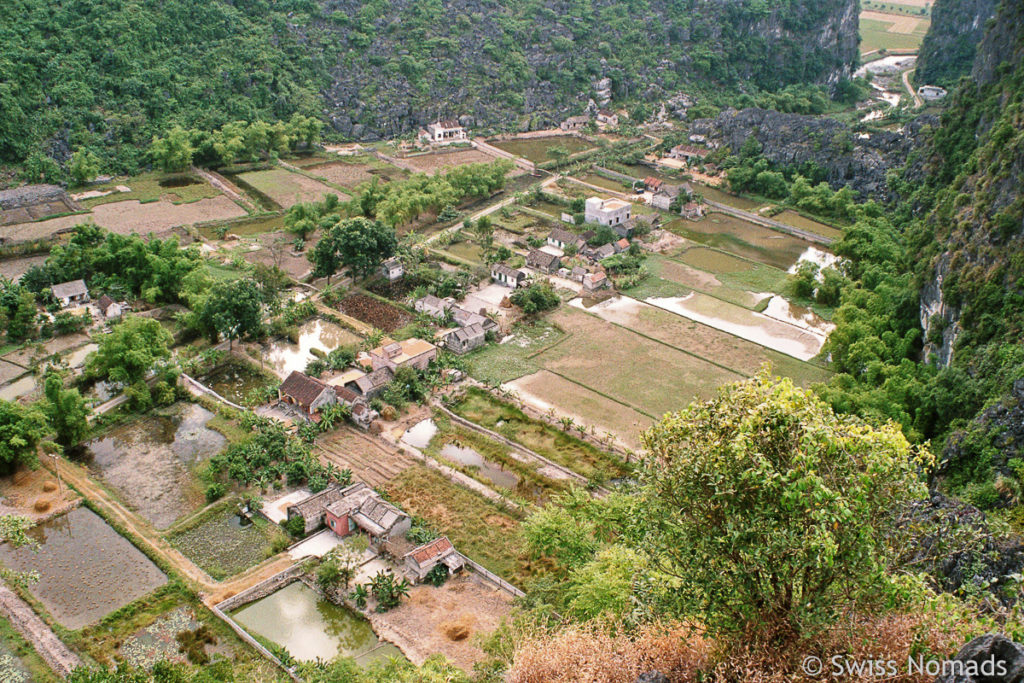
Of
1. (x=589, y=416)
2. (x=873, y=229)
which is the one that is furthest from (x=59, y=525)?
(x=873, y=229)

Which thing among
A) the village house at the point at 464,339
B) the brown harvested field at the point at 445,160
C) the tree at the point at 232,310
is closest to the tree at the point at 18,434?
the tree at the point at 232,310

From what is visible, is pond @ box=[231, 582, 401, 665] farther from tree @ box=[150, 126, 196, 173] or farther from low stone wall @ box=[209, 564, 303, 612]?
tree @ box=[150, 126, 196, 173]

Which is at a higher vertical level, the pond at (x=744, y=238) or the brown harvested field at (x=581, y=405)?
the brown harvested field at (x=581, y=405)

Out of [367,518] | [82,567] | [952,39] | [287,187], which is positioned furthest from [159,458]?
[952,39]

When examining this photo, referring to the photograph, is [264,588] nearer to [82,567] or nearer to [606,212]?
[82,567]

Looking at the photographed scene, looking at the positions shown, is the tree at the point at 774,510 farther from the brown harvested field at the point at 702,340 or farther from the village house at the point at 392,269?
the village house at the point at 392,269
